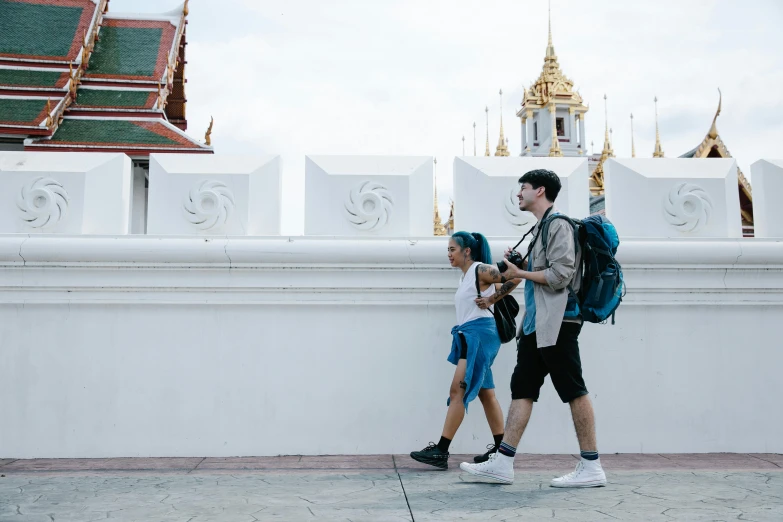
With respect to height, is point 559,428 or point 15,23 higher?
point 15,23

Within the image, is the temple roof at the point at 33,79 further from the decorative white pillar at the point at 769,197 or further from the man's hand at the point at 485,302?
the decorative white pillar at the point at 769,197

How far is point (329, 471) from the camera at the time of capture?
3.59 meters

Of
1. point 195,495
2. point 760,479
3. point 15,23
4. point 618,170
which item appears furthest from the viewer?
point 15,23

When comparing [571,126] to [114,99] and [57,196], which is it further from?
[57,196]

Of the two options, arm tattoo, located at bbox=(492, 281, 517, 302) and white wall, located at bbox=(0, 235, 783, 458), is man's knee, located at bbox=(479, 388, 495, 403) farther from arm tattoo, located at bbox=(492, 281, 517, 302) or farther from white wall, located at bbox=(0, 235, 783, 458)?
arm tattoo, located at bbox=(492, 281, 517, 302)

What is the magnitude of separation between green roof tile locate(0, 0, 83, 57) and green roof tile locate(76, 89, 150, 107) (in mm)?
1072

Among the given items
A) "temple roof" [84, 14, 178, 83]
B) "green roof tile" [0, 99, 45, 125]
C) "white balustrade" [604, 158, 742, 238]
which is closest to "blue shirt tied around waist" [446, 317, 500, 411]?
"white balustrade" [604, 158, 742, 238]

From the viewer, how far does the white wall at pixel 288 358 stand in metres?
4.06

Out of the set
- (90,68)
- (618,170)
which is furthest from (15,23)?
(618,170)

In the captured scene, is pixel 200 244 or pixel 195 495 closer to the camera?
pixel 195 495

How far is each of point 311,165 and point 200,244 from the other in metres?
0.79

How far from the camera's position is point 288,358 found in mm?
4125

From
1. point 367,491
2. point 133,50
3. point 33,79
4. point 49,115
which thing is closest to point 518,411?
point 367,491

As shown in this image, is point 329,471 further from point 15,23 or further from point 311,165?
point 15,23
